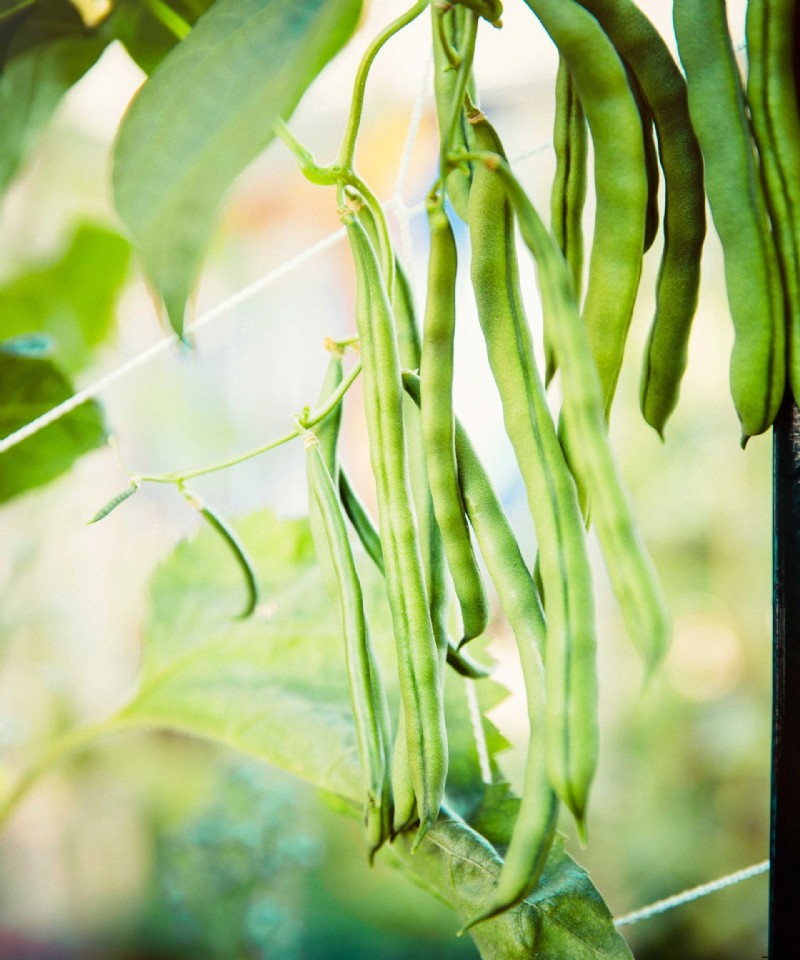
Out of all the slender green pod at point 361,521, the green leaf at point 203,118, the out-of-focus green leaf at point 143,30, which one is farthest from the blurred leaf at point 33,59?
the slender green pod at point 361,521

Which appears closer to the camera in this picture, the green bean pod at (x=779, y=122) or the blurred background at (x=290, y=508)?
the green bean pod at (x=779, y=122)

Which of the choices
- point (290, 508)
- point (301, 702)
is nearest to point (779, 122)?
point (301, 702)

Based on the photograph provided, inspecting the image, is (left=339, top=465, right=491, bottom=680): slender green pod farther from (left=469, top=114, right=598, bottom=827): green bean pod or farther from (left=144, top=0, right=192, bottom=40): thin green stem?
(left=144, top=0, right=192, bottom=40): thin green stem

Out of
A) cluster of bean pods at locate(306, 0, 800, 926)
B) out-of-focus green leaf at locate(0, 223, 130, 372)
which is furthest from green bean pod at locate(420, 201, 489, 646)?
out-of-focus green leaf at locate(0, 223, 130, 372)

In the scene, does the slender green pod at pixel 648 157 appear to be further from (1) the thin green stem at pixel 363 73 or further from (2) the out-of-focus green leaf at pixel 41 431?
A: (2) the out-of-focus green leaf at pixel 41 431

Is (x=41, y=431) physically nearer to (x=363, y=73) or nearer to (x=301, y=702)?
(x=301, y=702)

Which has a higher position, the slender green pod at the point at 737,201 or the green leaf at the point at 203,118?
the green leaf at the point at 203,118

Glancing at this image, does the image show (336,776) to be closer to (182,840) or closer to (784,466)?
(784,466)

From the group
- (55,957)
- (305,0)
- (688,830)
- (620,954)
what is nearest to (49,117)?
(305,0)

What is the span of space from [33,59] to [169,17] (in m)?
0.08

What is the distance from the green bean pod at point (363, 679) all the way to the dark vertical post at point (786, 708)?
0.15 metres

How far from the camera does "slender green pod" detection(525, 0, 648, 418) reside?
256 mm

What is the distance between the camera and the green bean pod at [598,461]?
0.21 meters

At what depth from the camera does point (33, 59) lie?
395 millimetres
